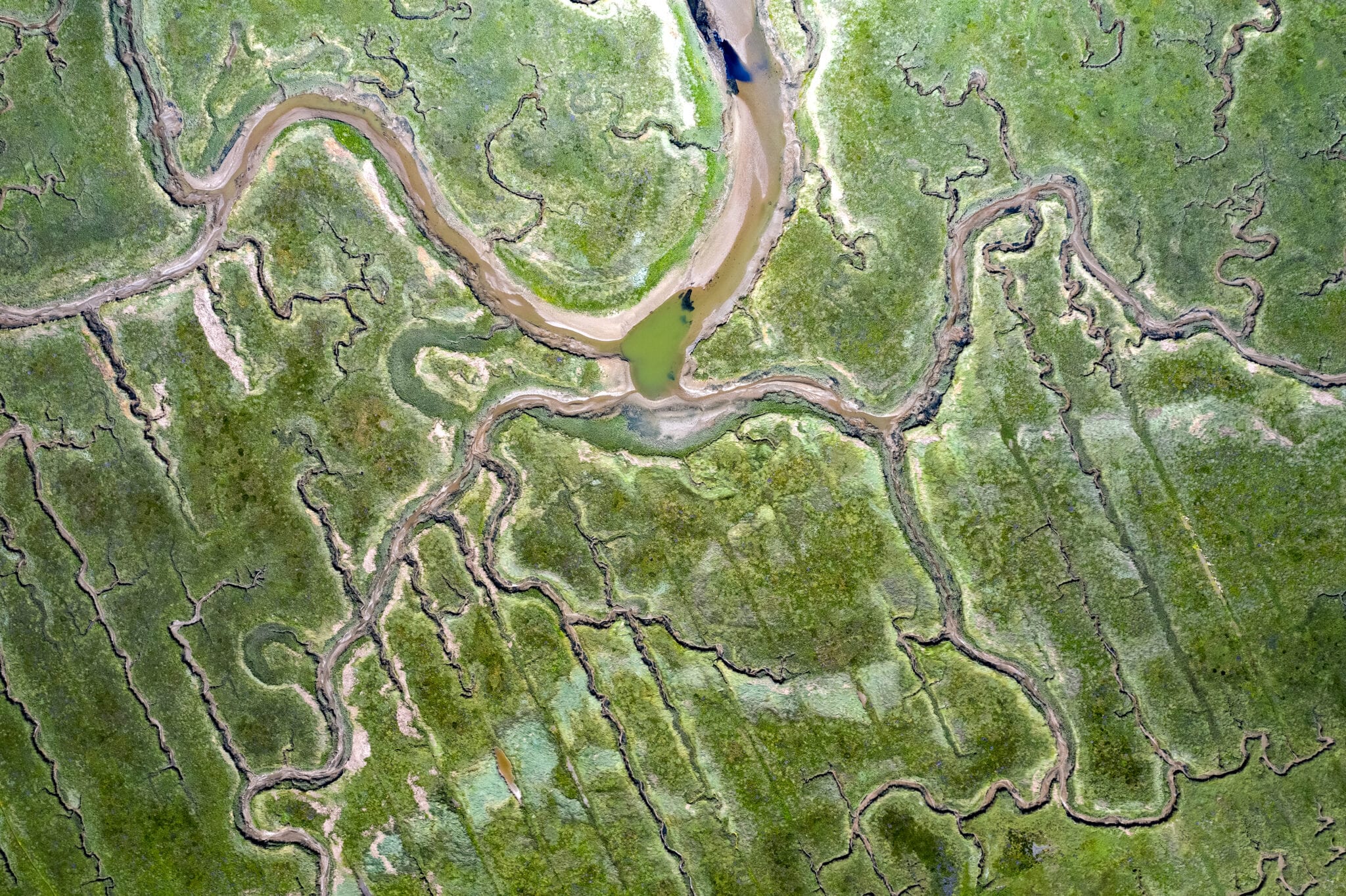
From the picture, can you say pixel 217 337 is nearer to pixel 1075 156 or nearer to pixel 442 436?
pixel 442 436

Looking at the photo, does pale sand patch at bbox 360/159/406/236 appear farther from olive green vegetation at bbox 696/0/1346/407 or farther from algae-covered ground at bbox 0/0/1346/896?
olive green vegetation at bbox 696/0/1346/407

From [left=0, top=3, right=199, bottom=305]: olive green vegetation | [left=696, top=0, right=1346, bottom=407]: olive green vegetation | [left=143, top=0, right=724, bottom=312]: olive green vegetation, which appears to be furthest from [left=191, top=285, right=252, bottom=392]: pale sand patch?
[left=696, top=0, right=1346, bottom=407]: olive green vegetation

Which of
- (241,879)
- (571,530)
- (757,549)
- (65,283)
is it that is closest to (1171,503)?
(757,549)

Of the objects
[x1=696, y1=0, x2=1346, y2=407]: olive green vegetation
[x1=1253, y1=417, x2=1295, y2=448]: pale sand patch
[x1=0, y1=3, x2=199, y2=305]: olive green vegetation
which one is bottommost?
[x1=1253, y1=417, x2=1295, y2=448]: pale sand patch

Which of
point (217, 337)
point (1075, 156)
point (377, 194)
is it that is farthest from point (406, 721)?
point (1075, 156)

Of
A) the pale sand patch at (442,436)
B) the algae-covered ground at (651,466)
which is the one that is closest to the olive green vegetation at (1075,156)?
the algae-covered ground at (651,466)

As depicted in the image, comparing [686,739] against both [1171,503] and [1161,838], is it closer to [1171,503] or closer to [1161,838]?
[1161,838]

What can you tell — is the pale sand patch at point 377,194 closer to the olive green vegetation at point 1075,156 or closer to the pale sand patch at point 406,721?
the olive green vegetation at point 1075,156
